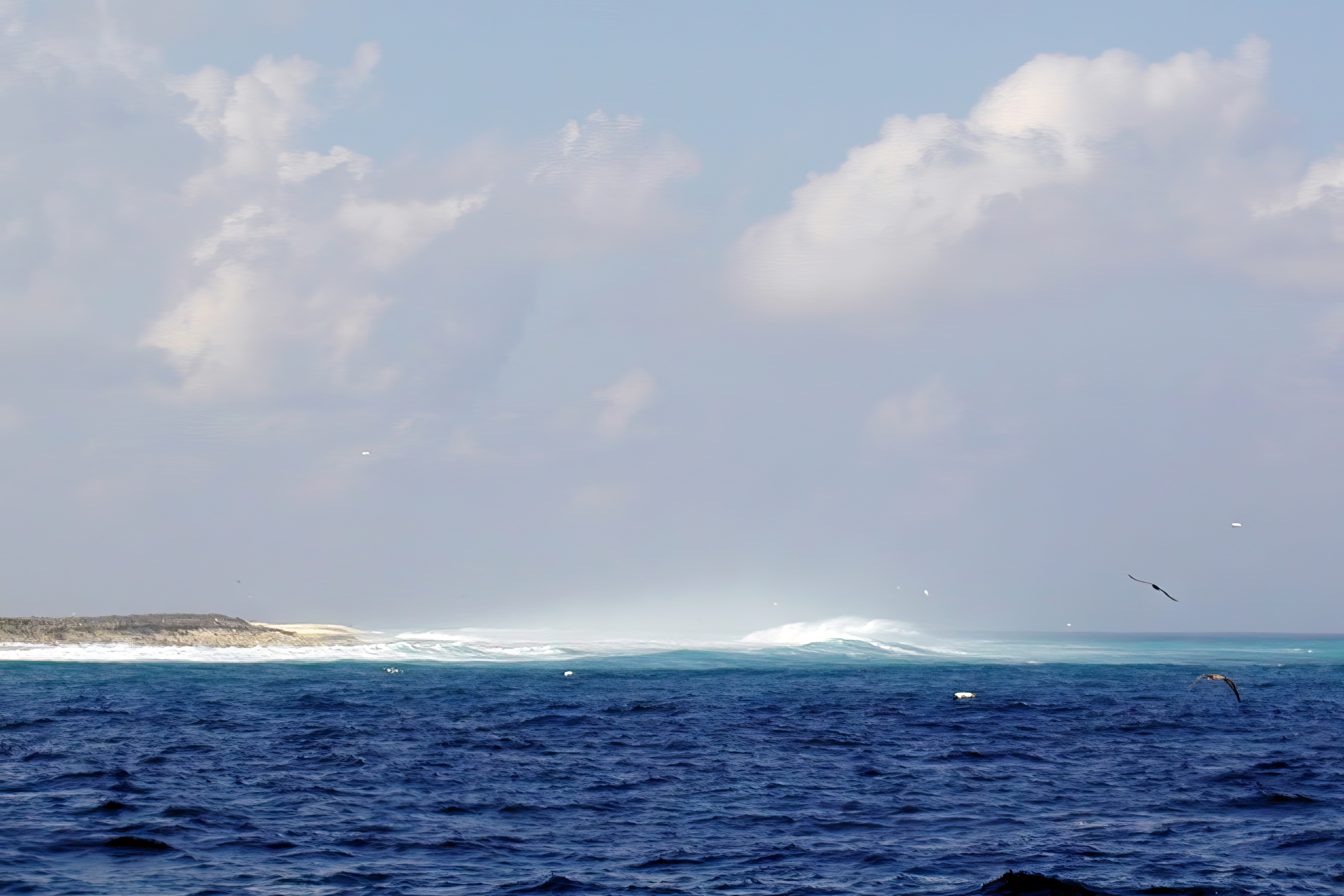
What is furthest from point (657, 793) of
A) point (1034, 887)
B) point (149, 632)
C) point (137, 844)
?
point (149, 632)

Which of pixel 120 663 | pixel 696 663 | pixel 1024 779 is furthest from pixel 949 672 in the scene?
pixel 120 663

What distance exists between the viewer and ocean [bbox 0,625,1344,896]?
1944cm

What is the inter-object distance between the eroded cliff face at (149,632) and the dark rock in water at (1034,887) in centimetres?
11801

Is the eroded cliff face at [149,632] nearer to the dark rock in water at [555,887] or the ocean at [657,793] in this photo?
the ocean at [657,793]

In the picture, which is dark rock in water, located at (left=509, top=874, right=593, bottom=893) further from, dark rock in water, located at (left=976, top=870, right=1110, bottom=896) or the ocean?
dark rock in water, located at (left=976, top=870, right=1110, bottom=896)

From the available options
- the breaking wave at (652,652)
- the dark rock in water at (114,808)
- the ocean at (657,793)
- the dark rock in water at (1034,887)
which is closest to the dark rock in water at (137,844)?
the ocean at (657,793)

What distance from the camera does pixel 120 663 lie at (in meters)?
95.9

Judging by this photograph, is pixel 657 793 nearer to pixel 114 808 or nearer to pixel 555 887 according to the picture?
pixel 555 887

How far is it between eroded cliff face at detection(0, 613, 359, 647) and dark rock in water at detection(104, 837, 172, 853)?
108267mm

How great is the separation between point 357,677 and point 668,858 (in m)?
64.7

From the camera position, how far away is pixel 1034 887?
59.5ft

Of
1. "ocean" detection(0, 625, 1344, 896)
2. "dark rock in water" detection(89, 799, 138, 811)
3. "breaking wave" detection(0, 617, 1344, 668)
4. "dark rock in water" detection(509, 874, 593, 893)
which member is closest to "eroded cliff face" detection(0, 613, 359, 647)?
"breaking wave" detection(0, 617, 1344, 668)

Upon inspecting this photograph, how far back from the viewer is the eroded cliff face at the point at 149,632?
119125 mm

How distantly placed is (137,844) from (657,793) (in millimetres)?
12239
